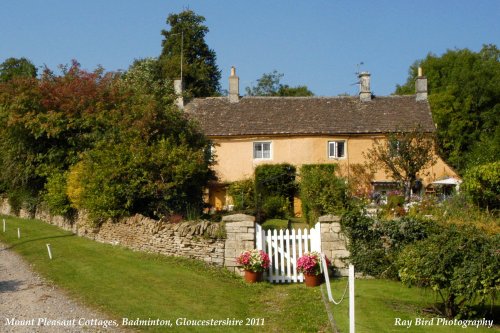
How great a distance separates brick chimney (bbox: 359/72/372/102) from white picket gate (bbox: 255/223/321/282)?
27.1m

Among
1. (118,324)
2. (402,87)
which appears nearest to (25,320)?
(118,324)

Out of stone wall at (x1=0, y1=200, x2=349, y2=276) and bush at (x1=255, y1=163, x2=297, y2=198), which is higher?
bush at (x1=255, y1=163, x2=297, y2=198)

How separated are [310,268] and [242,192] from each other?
67.9ft

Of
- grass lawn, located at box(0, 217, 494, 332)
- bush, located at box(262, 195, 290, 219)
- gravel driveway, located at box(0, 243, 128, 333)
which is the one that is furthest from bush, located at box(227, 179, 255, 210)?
gravel driveway, located at box(0, 243, 128, 333)

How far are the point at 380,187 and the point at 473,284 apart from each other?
2704cm

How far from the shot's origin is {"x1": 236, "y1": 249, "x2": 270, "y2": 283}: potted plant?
1561 centimetres

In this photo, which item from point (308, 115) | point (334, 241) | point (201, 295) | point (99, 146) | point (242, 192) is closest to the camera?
point (201, 295)

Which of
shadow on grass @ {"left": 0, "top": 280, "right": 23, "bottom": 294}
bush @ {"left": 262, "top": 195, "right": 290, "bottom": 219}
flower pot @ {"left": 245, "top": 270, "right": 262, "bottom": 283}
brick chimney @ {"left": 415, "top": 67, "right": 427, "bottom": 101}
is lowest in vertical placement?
shadow on grass @ {"left": 0, "top": 280, "right": 23, "bottom": 294}

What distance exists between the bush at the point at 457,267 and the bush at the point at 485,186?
11.4m

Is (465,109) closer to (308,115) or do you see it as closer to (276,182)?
(308,115)

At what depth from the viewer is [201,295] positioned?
13672 mm

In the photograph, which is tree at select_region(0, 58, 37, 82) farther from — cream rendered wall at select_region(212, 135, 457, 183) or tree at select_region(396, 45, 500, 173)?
tree at select_region(396, 45, 500, 173)

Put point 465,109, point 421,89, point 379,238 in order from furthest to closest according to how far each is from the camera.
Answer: point 465,109
point 421,89
point 379,238

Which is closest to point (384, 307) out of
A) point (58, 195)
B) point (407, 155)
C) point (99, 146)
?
point (99, 146)
